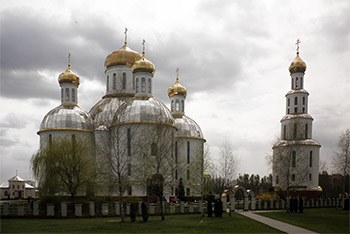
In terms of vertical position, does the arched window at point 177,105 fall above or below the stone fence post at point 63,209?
above

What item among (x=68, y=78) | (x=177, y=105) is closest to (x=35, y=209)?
(x=68, y=78)

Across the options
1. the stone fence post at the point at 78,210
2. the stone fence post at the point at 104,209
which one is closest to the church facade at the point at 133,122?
the stone fence post at the point at 104,209

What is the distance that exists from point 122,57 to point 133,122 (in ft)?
40.9

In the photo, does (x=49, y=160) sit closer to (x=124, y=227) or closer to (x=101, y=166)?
(x=101, y=166)

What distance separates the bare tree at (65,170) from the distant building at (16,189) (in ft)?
154

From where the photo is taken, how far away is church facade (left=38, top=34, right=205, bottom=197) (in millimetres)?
34938

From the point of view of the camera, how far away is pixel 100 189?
3016 centimetres

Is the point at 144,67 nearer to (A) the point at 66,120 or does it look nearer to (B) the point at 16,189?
(A) the point at 66,120

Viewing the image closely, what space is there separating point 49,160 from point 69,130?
12.3m

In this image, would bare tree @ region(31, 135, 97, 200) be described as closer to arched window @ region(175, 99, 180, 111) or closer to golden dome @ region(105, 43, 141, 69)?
golden dome @ region(105, 43, 141, 69)

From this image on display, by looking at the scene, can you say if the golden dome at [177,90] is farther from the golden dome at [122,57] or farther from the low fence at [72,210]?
the low fence at [72,210]

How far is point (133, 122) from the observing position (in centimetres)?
3703

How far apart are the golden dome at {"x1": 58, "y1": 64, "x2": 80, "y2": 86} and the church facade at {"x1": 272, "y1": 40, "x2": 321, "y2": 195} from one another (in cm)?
2570

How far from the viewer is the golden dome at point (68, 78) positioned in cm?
4409
